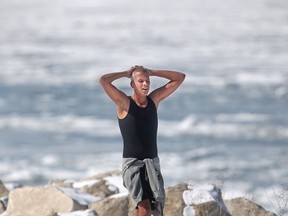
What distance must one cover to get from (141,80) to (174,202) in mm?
2420

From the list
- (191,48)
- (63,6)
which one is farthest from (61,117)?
(63,6)

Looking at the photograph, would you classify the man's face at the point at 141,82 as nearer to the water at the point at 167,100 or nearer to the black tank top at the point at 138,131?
the black tank top at the point at 138,131

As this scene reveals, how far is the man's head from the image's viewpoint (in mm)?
7168

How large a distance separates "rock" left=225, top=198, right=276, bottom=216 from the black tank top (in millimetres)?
2671

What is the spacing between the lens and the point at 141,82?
7.19 meters

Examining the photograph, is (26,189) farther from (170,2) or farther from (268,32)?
(170,2)

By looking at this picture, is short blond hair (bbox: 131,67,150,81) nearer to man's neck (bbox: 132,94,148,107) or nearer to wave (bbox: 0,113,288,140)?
man's neck (bbox: 132,94,148,107)

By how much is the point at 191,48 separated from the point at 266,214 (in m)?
58.5

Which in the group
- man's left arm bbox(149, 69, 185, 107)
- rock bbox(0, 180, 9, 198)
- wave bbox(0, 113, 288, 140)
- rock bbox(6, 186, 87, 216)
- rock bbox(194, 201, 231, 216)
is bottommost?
wave bbox(0, 113, 288, 140)

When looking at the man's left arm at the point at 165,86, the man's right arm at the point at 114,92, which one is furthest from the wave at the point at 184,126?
the man's right arm at the point at 114,92

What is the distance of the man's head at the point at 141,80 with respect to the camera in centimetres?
717

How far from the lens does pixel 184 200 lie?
9.33m

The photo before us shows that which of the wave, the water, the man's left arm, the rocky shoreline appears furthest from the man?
the wave

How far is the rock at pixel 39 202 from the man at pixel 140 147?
278cm
